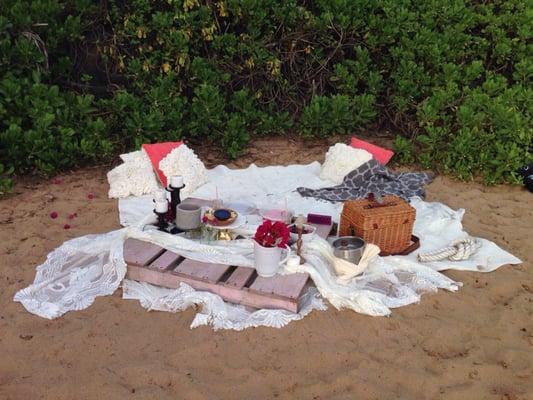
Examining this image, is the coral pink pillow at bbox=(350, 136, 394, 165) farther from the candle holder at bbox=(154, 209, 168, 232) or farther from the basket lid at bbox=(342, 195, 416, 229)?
the candle holder at bbox=(154, 209, 168, 232)

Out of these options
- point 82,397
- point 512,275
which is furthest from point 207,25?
point 82,397

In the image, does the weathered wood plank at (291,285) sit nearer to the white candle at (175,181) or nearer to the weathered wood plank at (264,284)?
the weathered wood plank at (264,284)

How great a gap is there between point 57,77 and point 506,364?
4.63 metres

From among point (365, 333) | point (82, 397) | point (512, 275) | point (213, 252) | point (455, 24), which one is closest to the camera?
point (82, 397)

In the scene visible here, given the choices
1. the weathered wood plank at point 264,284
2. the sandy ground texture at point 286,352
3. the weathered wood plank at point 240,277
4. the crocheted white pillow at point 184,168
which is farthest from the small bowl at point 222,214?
the crocheted white pillow at point 184,168

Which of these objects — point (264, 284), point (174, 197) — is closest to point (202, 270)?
point (264, 284)

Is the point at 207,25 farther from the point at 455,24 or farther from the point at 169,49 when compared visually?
the point at 455,24

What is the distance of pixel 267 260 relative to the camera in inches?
119

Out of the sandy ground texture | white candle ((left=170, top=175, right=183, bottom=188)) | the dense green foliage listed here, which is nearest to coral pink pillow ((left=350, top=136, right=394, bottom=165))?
the dense green foliage

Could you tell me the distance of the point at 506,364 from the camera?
8.89 ft

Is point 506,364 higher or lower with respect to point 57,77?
lower

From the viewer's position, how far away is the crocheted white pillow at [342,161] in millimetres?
4762

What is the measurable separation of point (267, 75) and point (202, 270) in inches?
135

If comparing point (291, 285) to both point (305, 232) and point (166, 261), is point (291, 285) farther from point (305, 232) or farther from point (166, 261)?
point (166, 261)
